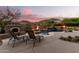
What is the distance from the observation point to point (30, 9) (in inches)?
113

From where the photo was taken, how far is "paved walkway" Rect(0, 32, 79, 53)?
285cm

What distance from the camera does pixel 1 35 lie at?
9.41 ft

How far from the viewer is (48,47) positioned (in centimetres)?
287

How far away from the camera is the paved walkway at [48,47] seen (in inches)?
112

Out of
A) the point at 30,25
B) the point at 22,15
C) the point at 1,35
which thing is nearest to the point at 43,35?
the point at 30,25
